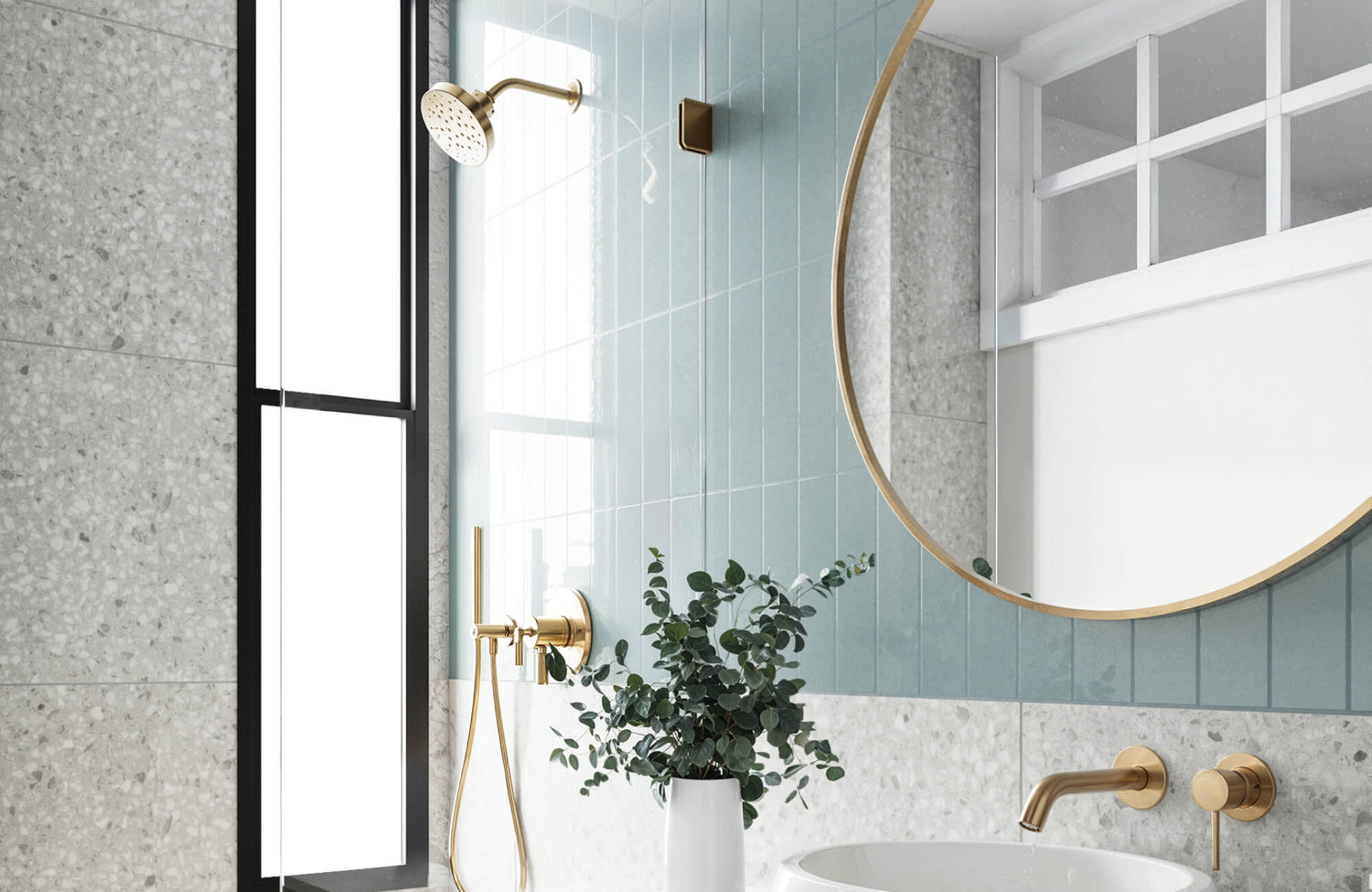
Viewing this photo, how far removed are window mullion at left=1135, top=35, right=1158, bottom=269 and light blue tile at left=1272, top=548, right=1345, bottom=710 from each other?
301mm

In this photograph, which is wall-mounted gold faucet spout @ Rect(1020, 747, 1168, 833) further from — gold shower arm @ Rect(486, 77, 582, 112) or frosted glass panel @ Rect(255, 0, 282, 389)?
frosted glass panel @ Rect(255, 0, 282, 389)

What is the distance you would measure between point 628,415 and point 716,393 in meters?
0.24

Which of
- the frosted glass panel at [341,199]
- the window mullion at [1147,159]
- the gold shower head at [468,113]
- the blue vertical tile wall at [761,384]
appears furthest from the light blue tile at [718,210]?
the frosted glass panel at [341,199]

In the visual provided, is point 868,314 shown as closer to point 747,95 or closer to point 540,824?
point 747,95

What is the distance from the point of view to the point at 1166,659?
41.9 inches

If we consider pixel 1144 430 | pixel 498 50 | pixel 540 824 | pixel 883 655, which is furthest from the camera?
pixel 498 50

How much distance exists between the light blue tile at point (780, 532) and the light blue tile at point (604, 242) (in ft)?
1.63

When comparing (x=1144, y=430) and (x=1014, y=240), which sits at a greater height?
(x=1014, y=240)

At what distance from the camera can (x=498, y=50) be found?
Result: 2.35 meters

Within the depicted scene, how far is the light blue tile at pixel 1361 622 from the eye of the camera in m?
0.92

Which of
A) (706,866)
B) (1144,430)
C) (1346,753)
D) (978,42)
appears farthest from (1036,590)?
(978,42)

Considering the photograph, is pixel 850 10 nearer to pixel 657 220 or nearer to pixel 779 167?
pixel 779 167

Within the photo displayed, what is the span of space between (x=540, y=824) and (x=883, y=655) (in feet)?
2.93

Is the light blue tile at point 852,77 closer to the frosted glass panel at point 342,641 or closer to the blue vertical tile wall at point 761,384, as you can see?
the blue vertical tile wall at point 761,384
